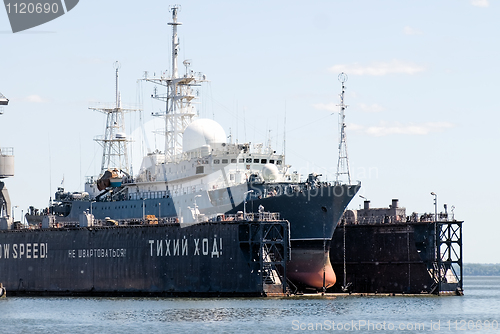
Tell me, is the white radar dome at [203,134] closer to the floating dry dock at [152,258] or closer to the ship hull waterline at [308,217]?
the ship hull waterline at [308,217]

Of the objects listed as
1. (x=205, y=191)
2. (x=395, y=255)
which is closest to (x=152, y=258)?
(x=205, y=191)

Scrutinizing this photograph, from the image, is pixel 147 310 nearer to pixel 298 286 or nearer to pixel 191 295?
pixel 191 295

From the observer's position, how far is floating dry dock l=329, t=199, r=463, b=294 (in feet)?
226

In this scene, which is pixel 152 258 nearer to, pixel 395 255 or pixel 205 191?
pixel 205 191

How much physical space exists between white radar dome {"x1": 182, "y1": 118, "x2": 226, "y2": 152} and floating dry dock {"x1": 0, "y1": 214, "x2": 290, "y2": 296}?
6.57 m

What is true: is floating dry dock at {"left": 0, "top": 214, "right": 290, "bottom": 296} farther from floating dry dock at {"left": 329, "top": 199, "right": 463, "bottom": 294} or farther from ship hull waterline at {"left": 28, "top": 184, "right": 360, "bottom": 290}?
floating dry dock at {"left": 329, "top": 199, "right": 463, "bottom": 294}

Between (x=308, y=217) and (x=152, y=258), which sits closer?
(x=308, y=217)

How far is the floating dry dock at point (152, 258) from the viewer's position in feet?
201

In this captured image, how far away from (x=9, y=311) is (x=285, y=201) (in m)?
18.2

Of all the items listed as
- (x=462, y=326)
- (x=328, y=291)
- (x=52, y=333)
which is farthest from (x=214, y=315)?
(x=328, y=291)

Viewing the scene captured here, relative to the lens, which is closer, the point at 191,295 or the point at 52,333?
the point at 52,333

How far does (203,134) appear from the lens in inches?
2849

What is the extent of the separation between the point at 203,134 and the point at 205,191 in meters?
5.15

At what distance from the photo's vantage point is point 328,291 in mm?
71062
